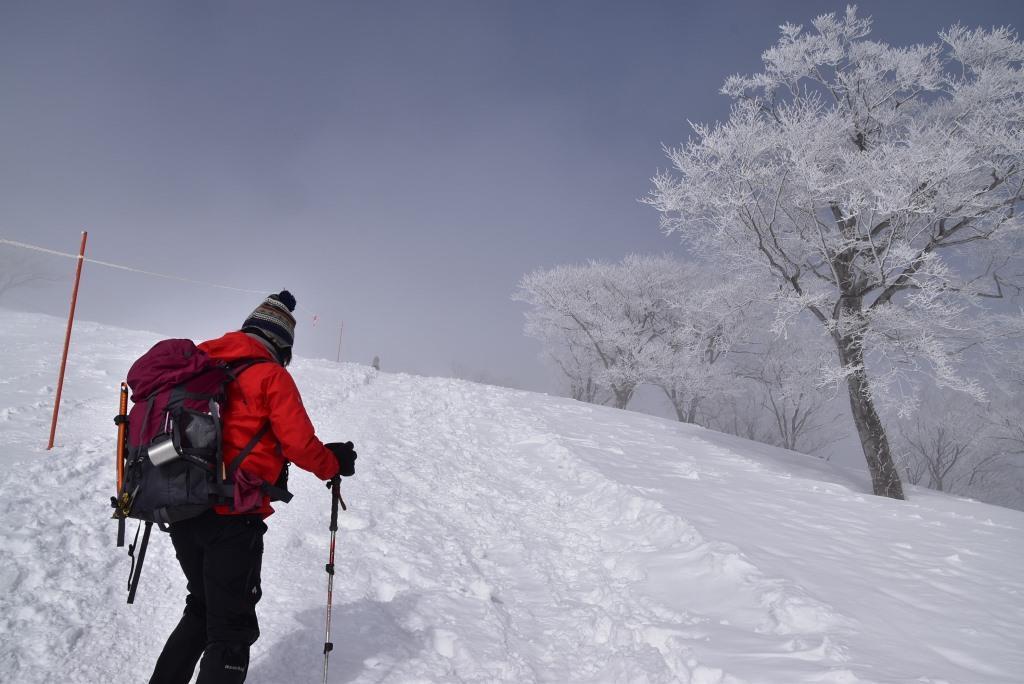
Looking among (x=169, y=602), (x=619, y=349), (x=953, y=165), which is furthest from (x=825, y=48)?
(x=619, y=349)

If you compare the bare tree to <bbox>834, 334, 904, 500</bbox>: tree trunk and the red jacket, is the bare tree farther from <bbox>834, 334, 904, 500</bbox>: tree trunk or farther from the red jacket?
the red jacket

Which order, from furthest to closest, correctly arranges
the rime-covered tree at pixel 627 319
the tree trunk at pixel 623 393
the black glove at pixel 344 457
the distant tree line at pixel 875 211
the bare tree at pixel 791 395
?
the tree trunk at pixel 623 393
the rime-covered tree at pixel 627 319
the bare tree at pixel 791 395
the distant tree line at pixel 875 211
the black glove at pixel 344 457

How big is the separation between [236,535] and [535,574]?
140 inches

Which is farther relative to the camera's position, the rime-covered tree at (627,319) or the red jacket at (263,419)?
the rime-covered tree at (627,319)

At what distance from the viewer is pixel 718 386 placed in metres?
25.5

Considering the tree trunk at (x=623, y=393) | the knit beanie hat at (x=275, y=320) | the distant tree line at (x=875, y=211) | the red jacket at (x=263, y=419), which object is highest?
the distant tree line at (x=875, y=211)

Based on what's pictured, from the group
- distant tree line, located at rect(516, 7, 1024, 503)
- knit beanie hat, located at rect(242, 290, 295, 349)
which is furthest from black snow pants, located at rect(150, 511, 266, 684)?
distant tree line, located at rect(516, 7, 1024, 503)

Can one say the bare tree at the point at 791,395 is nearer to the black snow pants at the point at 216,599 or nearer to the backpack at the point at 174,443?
the black snow pants at the point at 216,599

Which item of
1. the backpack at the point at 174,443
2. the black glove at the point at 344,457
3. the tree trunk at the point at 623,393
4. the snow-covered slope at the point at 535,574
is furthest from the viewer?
the tree trunk at the point at 623,393

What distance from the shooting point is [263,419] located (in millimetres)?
2969

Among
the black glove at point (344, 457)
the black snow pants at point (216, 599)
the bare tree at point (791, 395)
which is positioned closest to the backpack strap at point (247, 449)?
the black snow pants at point (216, 599)

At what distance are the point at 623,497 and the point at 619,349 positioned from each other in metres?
21.9

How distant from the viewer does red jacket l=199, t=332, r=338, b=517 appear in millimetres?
2900

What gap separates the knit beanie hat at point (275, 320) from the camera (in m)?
3.32
